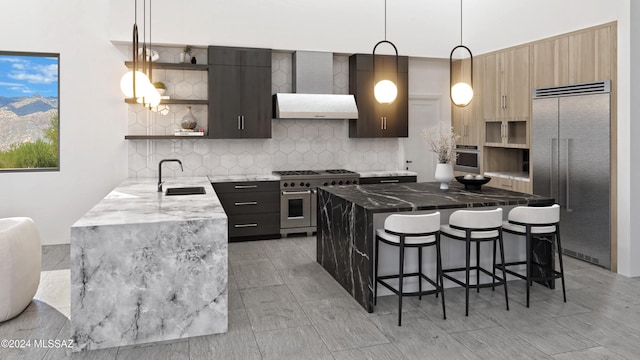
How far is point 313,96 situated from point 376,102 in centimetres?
99

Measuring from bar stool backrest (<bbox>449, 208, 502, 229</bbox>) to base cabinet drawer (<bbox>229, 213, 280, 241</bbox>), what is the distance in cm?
317

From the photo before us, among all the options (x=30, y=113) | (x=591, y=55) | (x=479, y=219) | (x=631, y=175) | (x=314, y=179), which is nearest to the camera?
(x=479, y=219)

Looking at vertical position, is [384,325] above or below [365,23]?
below

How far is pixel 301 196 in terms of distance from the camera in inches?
260

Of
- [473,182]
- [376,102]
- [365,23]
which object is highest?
[365,23]

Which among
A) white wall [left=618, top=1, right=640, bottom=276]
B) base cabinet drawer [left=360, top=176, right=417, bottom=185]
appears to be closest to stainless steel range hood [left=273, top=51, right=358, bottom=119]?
base cabinet drawer [left=360, top=176, right=417, bottom=185]

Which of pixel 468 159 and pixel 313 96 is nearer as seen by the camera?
pixel 313 96

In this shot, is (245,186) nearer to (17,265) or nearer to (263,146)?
(263,146)

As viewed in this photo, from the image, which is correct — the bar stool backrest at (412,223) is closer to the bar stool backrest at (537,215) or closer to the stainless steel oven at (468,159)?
the bar stool backrest at (537,215)

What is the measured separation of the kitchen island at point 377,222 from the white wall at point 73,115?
317 centimetres

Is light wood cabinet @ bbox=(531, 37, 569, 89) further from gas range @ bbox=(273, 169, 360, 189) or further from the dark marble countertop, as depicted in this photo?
gas range @ bbox=(273, 169, 360, 189)

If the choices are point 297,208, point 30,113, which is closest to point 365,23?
point 297,208

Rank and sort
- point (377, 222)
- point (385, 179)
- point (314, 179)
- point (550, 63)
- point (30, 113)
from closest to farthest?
point (377, 222)
point (550, 63)
point (30, 113)
point (314, 179)
point (385, 179)

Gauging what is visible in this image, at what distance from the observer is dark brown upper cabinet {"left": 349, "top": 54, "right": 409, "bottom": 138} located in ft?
23.1
